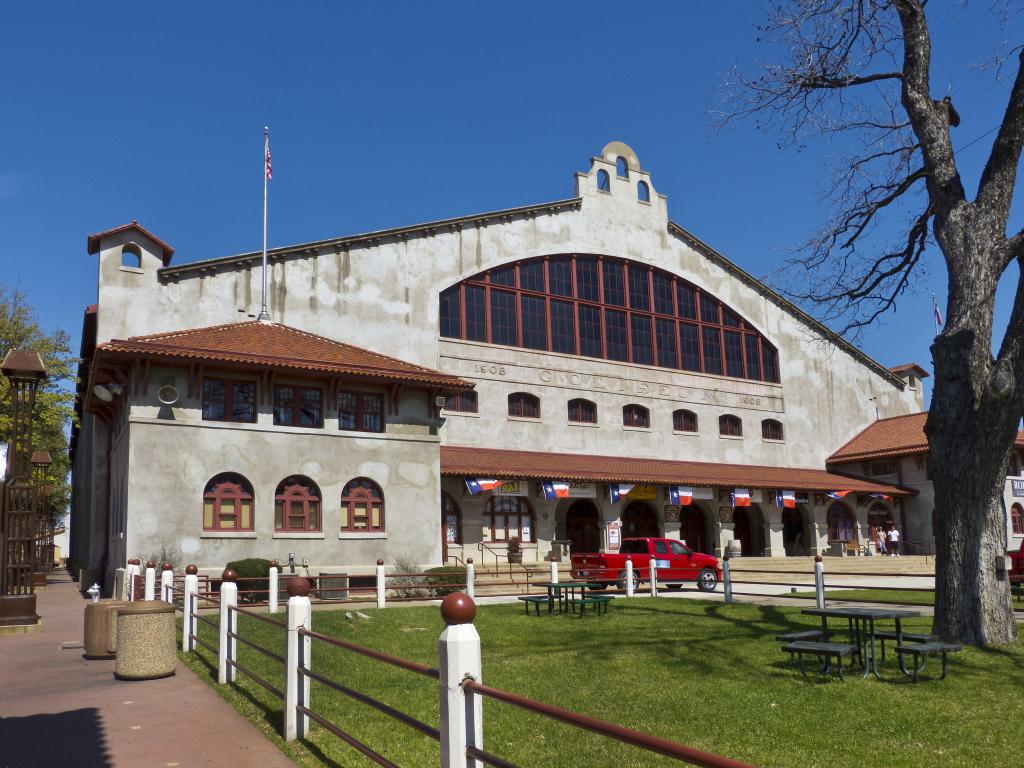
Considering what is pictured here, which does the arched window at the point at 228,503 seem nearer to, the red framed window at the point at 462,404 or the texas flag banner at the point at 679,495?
the red framed window at the point at 462,404

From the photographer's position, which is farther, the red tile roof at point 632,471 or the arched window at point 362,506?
the red tile roof at point 632,471

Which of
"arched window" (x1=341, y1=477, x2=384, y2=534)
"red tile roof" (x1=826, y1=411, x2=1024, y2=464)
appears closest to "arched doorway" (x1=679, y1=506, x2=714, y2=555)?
"red tile roof" (x1=826, y1=411, x2=1024, y2=464)

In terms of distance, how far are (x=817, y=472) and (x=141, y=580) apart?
34033 millimetres

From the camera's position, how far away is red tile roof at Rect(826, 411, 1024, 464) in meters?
42.9

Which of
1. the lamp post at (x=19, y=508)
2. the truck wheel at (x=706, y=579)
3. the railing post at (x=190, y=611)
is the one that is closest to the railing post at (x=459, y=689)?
the railing post at (x=190, y=611)

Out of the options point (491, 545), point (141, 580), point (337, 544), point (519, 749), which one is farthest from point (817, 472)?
point (519, 749)

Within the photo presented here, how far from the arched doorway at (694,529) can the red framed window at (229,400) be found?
21.5m

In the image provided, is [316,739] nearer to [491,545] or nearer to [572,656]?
[572,656]

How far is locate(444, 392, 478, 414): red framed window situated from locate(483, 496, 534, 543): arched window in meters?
3.70

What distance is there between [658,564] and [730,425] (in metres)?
17.1

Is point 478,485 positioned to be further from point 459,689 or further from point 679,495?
point 459,689

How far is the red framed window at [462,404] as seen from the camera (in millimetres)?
34656

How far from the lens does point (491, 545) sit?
33219mm

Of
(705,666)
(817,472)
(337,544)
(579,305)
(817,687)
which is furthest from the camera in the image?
(817,472)
